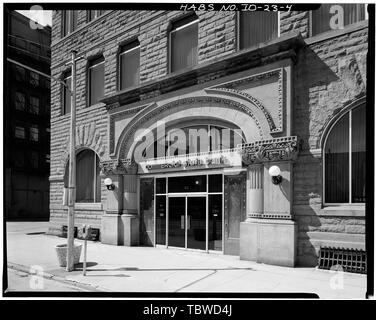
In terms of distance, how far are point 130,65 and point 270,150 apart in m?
7.84

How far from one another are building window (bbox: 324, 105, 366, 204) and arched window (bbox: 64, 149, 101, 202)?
10.4 metres

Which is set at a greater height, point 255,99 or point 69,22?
point 69,22

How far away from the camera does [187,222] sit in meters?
12.2

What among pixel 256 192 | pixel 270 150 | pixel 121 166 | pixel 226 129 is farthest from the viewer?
pixel 121 166

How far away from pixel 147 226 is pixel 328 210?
23.9 ft

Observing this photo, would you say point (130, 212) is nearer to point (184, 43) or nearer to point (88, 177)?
point (88, 177)

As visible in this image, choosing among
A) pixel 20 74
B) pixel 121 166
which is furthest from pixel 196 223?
pixel 20 74

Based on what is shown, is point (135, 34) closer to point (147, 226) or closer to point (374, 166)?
point (147, 226)

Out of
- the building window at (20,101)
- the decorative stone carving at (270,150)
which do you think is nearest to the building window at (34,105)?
the building window at (20,101)

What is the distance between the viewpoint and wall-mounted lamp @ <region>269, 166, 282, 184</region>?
9.46 meters

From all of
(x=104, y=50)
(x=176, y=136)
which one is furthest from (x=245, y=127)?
(x=104, y=50)

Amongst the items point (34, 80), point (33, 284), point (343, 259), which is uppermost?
point (34, 80)

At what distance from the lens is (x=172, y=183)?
42.0 ft

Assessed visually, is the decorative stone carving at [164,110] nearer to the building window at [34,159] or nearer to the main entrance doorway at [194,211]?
the main entrance doorway at [194,211]
